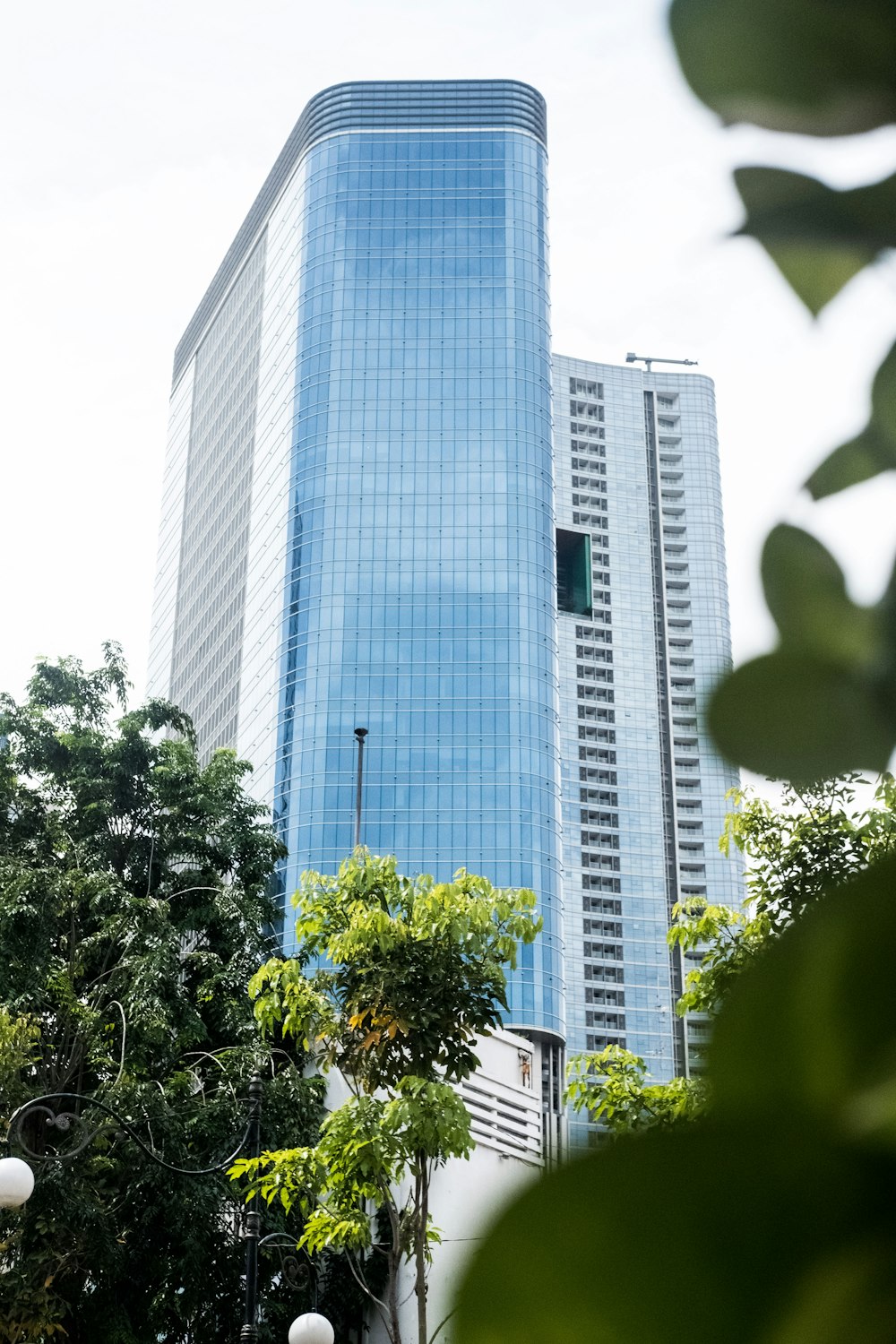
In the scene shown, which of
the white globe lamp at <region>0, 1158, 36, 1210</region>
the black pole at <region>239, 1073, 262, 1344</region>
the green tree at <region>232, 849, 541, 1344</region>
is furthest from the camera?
the black pole at <region>239, 1073, 262, 1344</region>

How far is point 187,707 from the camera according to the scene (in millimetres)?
56438

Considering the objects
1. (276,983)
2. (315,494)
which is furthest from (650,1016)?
(276,983)

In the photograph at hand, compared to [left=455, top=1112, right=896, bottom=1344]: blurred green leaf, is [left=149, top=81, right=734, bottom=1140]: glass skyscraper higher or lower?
higher

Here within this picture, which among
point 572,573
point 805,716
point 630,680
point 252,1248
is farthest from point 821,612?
point 630,680

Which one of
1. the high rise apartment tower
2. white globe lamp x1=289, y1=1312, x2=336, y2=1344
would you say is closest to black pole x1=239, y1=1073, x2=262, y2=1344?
white globe lamp x1=289, y1=1312, x2=336, y2=1344

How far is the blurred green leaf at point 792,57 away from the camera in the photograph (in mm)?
198

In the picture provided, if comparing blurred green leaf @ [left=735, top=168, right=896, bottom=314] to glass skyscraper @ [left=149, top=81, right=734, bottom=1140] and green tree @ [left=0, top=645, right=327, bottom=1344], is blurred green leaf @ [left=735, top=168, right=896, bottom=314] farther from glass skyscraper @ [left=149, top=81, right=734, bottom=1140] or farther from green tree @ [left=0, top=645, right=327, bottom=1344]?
glass skyscraper @ [left=149, top=81, right=734, bottom=1140]

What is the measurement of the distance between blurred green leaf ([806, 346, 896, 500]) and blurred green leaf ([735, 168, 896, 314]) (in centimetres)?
2

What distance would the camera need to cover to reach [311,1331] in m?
6.74

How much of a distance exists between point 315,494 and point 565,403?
26.4 meters

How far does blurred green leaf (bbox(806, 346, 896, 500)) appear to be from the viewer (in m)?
0.23

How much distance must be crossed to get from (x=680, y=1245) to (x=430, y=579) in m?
45.0

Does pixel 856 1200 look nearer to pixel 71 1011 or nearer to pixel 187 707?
pixel 71 1011

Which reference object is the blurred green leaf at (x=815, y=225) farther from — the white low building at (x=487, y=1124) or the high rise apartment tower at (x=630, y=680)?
the high rise apartment tower at (x=630, y=680)
